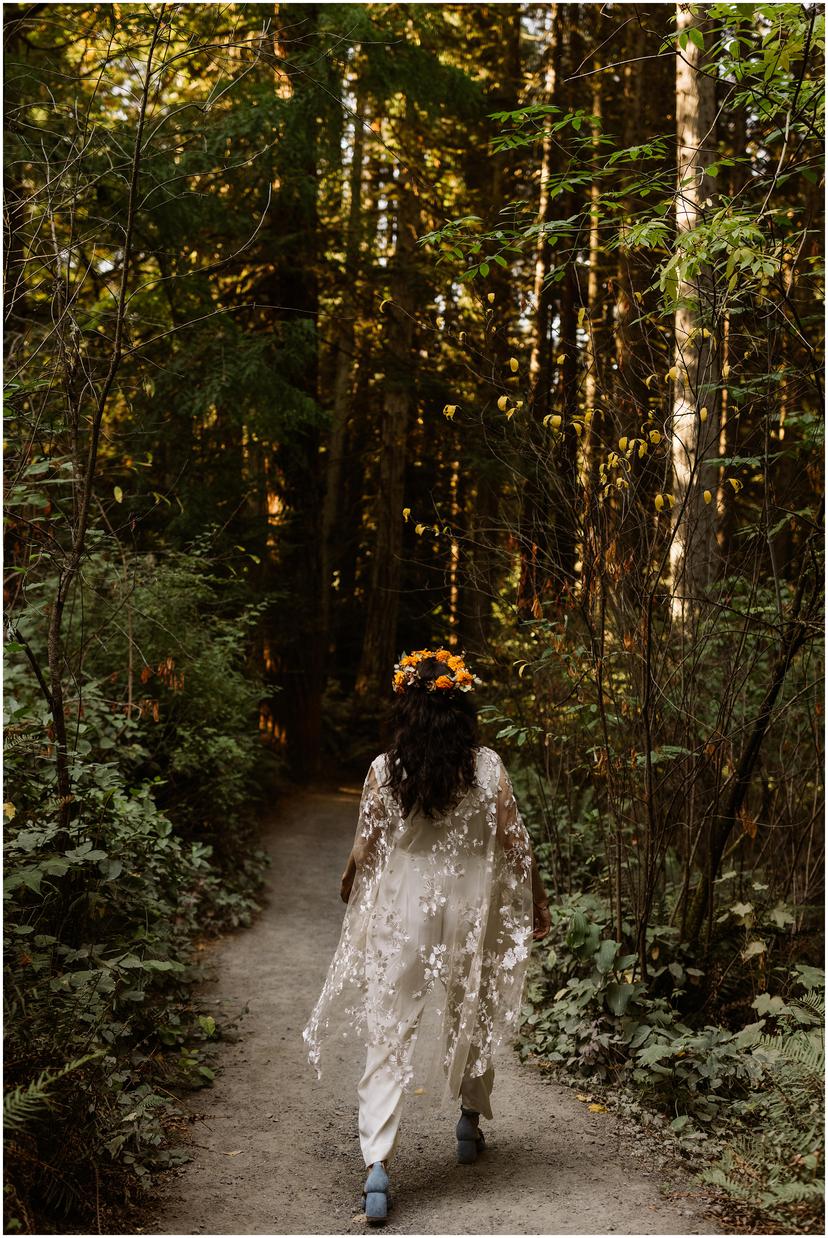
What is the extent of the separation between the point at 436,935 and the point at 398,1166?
1.02m

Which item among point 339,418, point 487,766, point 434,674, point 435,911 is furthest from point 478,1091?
point 339,418

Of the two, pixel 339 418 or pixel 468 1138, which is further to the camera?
pixel 339 418

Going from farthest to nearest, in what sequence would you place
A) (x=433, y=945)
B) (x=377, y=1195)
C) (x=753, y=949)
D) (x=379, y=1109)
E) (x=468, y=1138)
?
1. (x=753, y=949)
2. (x=468, y=1138)
3. (x=433, y=945)
4. (x=379, y=1109)
5. (x=377, y=1195)

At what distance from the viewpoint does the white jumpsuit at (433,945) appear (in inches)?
149

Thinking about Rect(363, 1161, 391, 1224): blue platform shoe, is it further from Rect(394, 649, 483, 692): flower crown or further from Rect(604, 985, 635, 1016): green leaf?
Rect(394, 649, 483, 692): flower crown

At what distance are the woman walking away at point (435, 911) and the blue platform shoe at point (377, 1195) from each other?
0.23 meters

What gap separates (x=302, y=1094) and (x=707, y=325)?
4235 millimetres

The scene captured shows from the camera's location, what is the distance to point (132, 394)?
997 centimetres

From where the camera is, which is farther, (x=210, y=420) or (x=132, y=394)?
(x=210, y=420)

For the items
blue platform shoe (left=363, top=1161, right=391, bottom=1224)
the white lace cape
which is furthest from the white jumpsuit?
blue platform shoe (left=363, top=1161, right=391, bottom=1224)

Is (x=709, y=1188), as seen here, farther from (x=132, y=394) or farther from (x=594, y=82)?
(x=594, y=82)

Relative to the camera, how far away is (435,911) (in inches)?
152

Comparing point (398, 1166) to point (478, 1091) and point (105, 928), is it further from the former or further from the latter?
point (105, 928)

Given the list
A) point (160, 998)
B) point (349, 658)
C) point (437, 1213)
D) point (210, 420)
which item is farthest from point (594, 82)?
point (437, 1213)
